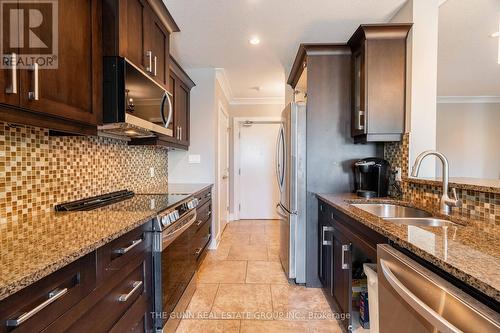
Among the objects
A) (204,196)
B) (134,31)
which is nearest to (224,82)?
(204,196)

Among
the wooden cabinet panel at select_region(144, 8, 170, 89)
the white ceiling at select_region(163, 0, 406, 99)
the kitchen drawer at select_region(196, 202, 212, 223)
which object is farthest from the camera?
the kitchen drawer at select_region(196, 202, 212, 223)

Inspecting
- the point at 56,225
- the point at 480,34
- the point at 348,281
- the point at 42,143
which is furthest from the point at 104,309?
the point at 480,34

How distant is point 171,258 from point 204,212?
3.86 feet

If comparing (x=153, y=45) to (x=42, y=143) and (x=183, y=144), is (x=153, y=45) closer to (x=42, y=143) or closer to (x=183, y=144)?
(x=42, y=143)

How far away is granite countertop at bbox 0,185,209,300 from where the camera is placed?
2.10ft

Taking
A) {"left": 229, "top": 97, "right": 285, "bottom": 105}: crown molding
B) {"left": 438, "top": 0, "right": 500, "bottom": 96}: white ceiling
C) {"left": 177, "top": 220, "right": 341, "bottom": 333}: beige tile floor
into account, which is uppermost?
{"left": 438, "top": 0, "right": 500, "bottom": 96}: white ceiling

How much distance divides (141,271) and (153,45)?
1561mm

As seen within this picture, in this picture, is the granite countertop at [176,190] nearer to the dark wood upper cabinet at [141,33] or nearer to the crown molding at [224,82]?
the dark wood upper cabinet at [141,33]

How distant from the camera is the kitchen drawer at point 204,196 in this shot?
8.26 feet

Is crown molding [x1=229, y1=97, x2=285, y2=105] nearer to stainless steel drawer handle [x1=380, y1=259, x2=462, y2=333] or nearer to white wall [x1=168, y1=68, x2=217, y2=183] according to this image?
white wall [x1=168, y1=68, x2=217, y2=183]

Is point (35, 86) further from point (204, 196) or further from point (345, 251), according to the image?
point (204, 196)

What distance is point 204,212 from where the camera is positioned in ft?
9.06

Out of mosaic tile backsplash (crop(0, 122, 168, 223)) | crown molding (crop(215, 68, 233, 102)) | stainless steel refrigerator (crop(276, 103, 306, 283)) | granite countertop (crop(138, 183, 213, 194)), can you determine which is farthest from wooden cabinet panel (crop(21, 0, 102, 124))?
crown molding (crop(215, 68, 233, 102))

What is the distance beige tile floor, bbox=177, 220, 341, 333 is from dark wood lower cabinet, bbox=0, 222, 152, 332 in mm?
680
